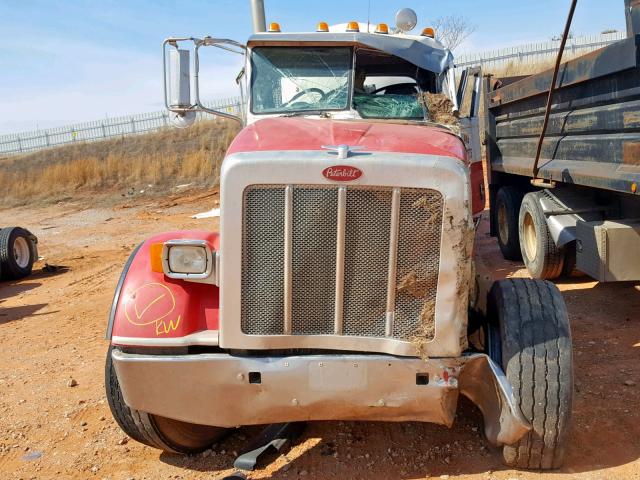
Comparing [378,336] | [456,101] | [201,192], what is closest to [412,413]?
[378,336]

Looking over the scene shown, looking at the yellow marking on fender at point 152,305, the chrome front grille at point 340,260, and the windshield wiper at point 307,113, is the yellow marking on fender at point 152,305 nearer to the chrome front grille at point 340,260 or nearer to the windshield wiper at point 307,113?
the chrome front grille at point 340,260

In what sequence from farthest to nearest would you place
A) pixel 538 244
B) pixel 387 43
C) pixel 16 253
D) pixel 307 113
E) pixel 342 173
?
pixel 16 253, pixel 538 244, pixel 387 43, pixel 307 113, pixel 342 173

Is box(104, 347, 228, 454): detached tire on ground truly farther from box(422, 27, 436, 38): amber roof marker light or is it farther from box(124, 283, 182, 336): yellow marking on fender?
box(422, 27, 436, 38): amber roof marker light

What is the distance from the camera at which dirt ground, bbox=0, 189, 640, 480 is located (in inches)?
128

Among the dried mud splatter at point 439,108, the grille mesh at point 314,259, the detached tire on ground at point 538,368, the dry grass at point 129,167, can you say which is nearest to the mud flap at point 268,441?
the grille mesh at point 314,259

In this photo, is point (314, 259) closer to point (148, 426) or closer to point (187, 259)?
point (187, 259)

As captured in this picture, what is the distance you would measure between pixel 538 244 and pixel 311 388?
13.6ft

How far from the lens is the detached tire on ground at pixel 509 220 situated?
7.54m

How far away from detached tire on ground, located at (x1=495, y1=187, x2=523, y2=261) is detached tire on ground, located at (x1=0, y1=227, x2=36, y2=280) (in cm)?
742

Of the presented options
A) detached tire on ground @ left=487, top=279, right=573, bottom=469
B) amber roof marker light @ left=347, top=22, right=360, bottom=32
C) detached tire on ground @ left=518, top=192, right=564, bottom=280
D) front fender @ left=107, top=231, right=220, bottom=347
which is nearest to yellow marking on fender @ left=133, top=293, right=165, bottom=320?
front fender @ left=107, top=231, right=220, bottom=347

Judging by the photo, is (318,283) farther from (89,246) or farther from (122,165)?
(122,165)

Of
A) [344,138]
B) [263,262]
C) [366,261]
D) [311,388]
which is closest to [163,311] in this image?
[263,262]

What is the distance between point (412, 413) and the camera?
2.87 metres

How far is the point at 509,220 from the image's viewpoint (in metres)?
7.63
